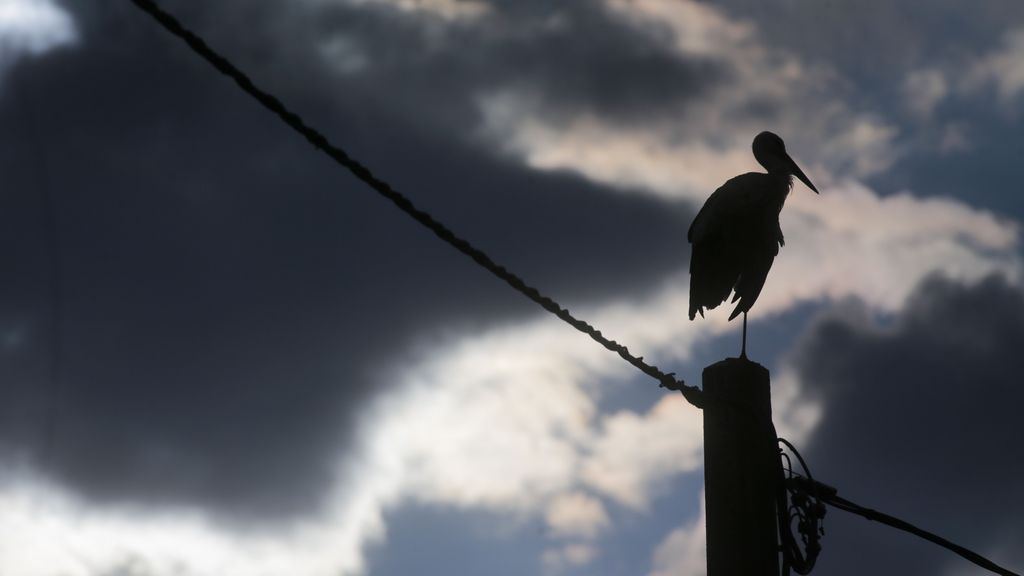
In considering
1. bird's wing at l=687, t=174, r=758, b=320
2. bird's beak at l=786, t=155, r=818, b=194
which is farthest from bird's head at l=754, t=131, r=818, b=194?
bird's wing at l=687, t=174, r=758, b=320

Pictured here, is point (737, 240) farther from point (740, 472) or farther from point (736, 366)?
point (740, 472)

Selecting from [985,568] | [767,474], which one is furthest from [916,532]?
Answer: [767,474]

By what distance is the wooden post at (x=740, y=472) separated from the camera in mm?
4445

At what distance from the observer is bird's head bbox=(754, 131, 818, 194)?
1165 cm

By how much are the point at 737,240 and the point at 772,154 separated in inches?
102

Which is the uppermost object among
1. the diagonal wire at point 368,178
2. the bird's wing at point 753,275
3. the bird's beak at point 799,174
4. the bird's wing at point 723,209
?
the bird's beak at point 799,174

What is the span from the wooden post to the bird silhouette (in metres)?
4.62

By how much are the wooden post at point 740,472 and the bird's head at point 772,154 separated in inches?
283

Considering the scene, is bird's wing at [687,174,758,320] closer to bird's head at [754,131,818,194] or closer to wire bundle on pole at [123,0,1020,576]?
bird's head at [754,131,818,194]

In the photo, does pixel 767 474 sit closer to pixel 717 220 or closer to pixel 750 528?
pixel 750 528

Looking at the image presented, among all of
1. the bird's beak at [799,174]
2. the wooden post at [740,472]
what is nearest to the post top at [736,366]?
the wooden post at [740,472]

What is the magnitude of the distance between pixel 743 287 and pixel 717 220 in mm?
735

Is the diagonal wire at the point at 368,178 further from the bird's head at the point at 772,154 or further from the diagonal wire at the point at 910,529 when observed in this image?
the bird's head at the point at 772,154

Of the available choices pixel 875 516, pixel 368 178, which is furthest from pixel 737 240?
pixel 368 178
